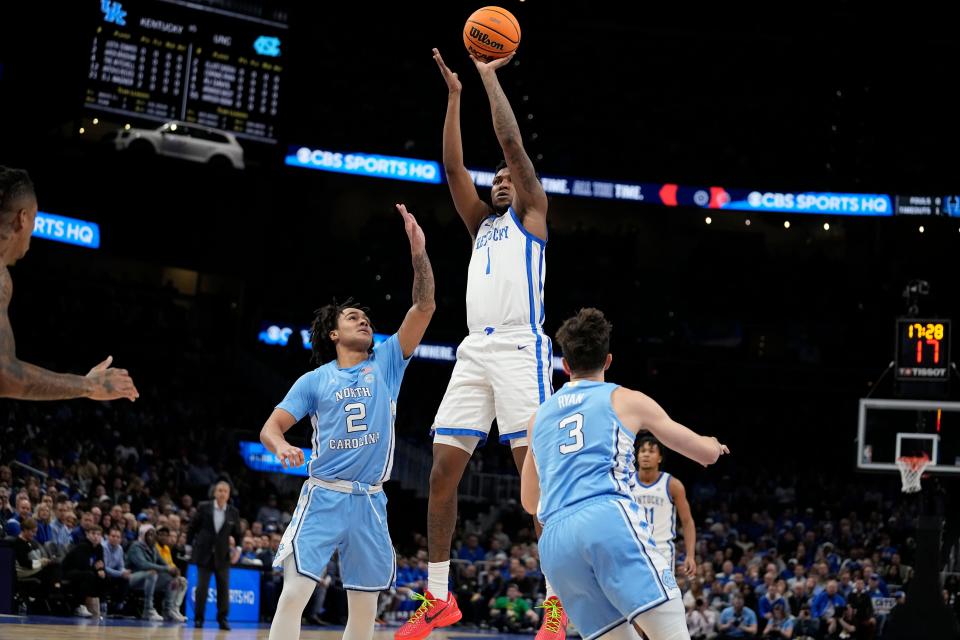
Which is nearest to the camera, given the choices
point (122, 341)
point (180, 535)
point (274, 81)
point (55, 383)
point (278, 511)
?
point (55, 383)

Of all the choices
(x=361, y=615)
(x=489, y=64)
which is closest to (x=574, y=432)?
(x=361, y=615)

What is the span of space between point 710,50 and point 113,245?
17849 mm

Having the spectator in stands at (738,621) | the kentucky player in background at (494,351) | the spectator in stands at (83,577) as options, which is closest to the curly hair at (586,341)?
the kentucky player in background at (494,351)

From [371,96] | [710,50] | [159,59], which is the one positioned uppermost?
[710,50]

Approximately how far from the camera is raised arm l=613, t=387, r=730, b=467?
16.7ft

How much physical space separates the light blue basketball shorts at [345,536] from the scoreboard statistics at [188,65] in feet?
57.3

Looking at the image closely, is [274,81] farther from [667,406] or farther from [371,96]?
[667,406]

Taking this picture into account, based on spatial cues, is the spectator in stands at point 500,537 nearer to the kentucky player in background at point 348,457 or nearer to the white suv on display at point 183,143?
the white suv on display at point 183,143

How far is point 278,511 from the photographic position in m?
22.3

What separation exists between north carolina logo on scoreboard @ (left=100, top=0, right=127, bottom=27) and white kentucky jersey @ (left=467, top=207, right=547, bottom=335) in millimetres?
17174

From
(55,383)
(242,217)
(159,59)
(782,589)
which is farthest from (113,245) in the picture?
(55,383)

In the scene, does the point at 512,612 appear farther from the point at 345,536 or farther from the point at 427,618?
the point at 345,536

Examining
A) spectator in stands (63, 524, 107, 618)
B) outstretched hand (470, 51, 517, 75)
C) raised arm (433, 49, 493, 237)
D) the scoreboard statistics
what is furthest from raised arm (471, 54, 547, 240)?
the scoreboard statistics

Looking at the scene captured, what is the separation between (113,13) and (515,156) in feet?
57.3
